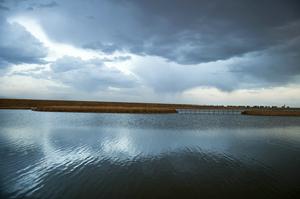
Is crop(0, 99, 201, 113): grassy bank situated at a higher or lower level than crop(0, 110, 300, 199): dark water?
higher

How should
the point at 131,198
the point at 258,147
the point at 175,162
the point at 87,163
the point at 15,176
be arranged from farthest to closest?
the point at 258,147, the point at 175,162, the point at 87,163, the point at 15,176, the point at 131,198

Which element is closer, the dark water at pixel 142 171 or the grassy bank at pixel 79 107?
the dark water at pixel 142 171

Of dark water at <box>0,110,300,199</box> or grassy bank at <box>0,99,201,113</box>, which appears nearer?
dark water at <box>0,110,300,199</box>

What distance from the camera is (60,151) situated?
12945mm

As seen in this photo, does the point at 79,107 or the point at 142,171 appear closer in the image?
the point at 142,171

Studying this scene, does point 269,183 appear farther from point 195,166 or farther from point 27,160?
point 27,160

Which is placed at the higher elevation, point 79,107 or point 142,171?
point 79,107

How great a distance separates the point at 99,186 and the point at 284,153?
50.2 feet

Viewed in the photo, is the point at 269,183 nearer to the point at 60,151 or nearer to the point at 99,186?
the point at 99,186

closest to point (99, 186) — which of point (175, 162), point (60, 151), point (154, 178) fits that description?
point (154, 178)

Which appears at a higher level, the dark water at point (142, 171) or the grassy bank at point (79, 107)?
the grassy bank at point (79, 107)

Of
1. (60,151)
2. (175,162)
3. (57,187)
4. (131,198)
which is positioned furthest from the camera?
(60,151)

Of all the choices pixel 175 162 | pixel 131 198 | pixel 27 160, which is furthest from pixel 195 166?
pixel 27 160

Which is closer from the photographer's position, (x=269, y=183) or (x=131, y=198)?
(x=131, y=198)
